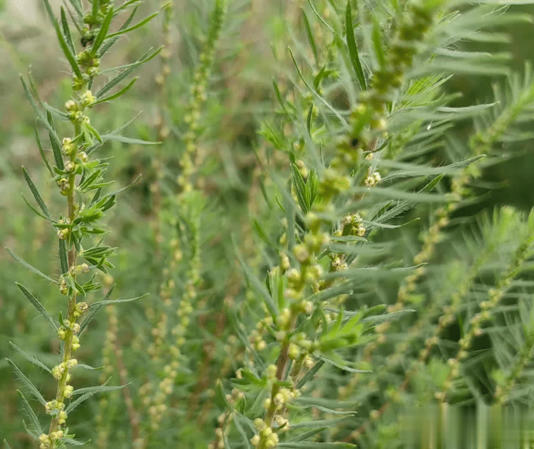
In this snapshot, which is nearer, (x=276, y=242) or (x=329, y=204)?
(x=329, y=204)

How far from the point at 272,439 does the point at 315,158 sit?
0.62 feet

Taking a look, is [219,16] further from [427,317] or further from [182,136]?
[427,317]

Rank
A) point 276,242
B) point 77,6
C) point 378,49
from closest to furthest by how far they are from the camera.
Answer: point 378,49 < point 77,6 < point 276,242

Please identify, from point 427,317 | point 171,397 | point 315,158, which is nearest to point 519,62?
point 427,317

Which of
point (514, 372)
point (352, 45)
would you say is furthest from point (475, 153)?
point (352, 45)

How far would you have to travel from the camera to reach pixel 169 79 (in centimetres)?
99

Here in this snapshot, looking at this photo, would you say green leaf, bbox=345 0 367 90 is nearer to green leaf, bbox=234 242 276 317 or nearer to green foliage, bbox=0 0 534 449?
green foliage, bbox=0 0 534 449

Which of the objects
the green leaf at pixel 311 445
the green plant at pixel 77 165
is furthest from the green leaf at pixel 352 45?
the green leaf at pixel 311 445

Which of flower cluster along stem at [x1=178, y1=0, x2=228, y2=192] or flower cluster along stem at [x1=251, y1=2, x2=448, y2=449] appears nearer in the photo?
flower cluster along stem at [x1=251, y1=2, x2=448, y2=449]

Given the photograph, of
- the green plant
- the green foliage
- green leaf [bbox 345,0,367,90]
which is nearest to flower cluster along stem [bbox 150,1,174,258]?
the green foliage

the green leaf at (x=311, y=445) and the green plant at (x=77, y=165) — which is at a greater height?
the green plant at (x=77, y=165)

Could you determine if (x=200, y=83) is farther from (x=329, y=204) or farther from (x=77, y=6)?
(x=329, y=204)

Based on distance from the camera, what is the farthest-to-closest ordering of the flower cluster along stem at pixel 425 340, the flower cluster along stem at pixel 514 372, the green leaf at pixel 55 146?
the flower cluster along stem at pixel 425 340 → the flower cluster along stem at pixel 514 372 → the green leaf at pixel 55 146

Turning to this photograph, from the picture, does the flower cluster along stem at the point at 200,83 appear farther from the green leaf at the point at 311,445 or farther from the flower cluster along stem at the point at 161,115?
the green leaf at the point at 311,445
